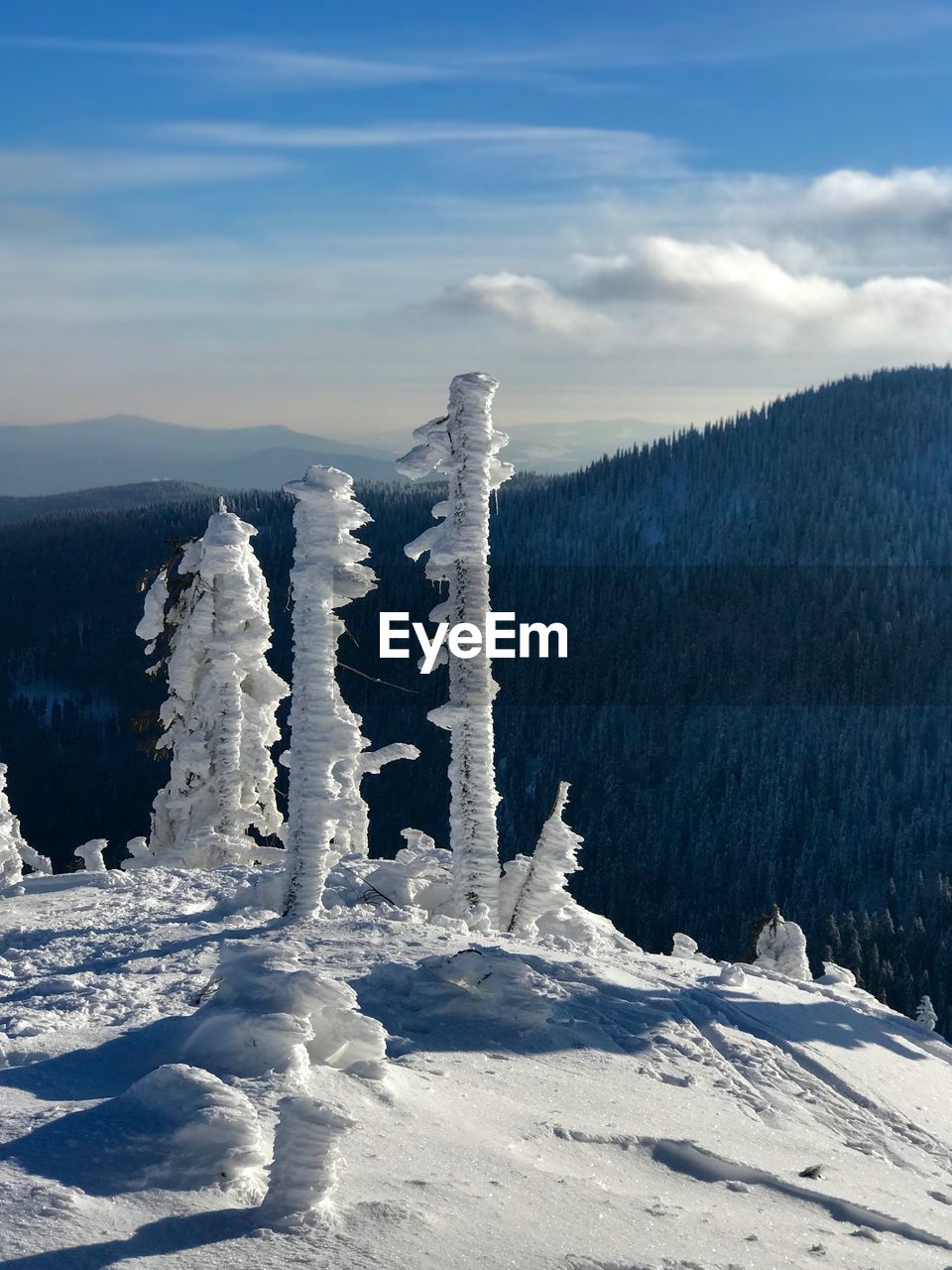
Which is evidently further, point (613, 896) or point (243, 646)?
point (613, 896)

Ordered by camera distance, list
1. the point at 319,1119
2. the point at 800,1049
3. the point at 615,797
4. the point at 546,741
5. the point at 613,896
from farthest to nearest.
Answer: the point at 546,741 → the point at 615,797 → the point at 613,896 → the point at 800,1049 → the point at 319,1119

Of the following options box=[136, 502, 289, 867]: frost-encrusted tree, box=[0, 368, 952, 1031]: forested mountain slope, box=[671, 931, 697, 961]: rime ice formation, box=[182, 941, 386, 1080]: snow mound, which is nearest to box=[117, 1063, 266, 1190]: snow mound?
box=[182, 941, 386, 1080]: snow mound

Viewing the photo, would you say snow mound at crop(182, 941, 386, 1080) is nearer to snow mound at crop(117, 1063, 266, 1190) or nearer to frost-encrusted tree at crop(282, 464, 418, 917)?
snow mound at crop(117, 1063, 266, 1190)

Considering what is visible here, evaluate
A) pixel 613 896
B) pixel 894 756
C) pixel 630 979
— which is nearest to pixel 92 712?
pixel 613 896

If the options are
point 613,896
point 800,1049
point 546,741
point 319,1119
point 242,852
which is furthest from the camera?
point 546,741

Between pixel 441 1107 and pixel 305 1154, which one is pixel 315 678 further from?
pixel 305 1154

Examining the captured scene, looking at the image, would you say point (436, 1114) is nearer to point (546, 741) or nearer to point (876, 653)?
point (546, 741)
